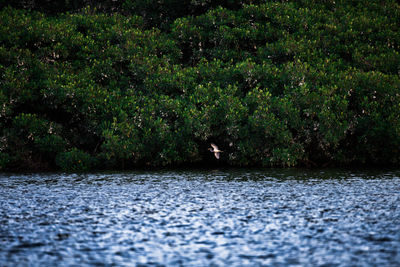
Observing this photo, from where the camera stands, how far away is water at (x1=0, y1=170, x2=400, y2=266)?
28.2 feet

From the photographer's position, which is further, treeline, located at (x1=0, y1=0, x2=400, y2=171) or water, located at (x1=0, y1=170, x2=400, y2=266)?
treeline, located at (x1=0, y1=0, x2=400, y2=171)

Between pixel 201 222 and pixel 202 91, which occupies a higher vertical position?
pixel 202 91

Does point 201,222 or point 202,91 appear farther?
point 202,91

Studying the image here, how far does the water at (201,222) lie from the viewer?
339 inches

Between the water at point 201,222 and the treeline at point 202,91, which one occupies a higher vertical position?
the treeline at point 202,91

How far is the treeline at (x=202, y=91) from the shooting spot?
25.2 metres

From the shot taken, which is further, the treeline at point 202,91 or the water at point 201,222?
the treeline at point 202,91

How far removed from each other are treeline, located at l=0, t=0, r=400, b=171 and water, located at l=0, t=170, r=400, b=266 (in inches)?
220

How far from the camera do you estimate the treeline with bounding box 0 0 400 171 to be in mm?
25188

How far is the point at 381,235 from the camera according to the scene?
1005cm

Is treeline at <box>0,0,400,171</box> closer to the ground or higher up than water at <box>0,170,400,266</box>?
higher up

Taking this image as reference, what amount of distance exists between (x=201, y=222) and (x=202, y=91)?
1545 centimetres

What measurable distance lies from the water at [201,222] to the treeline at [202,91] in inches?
220

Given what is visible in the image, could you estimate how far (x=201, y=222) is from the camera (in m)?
11.6
